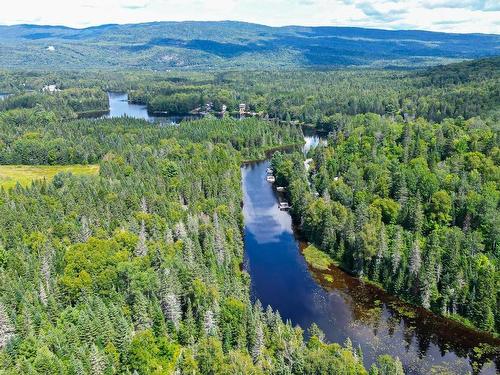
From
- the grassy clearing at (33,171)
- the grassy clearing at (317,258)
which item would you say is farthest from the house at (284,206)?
the grassy clearing at (33,171)

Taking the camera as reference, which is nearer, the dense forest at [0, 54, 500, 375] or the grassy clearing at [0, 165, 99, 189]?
the dense forest at [0, 54, 500, 375]

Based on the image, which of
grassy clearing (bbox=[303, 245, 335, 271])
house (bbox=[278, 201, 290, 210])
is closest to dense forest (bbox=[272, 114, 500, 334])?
grassy clearing (bbox=[303, 245, 335, 271])

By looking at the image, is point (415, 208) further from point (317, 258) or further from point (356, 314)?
point (356, 314)

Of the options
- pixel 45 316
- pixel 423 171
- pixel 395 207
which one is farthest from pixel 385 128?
pixel 45 316

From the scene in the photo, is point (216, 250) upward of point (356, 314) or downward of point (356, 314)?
upward

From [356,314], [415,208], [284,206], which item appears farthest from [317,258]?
[284,206]

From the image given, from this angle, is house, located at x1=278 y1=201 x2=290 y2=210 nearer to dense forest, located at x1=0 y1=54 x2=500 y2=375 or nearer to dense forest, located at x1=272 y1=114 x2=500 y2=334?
dense forest, located at x1=272 y1=114 x2=500 y2=334
